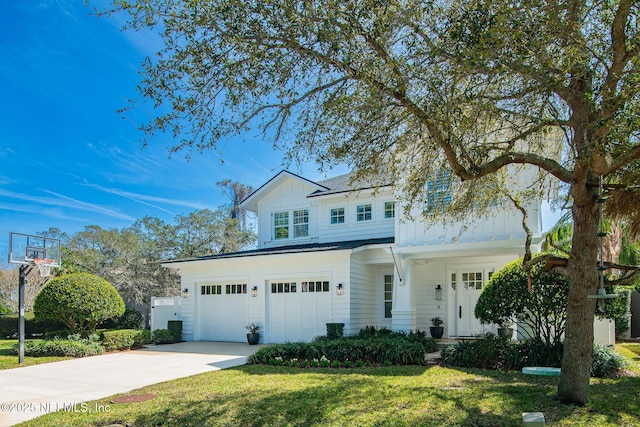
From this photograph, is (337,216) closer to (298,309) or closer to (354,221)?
(354,221)

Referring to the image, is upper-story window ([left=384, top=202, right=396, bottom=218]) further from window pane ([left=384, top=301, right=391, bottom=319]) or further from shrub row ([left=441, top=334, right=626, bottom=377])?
shrub row ([left=441, top=334, right=626, bottom=377])

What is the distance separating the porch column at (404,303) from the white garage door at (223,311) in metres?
5.78

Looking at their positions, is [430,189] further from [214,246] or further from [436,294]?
[214,246]

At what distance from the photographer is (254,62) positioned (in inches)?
271

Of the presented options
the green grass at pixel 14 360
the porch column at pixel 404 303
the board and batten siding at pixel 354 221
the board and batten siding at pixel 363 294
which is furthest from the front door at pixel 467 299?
the green grass at pixel 14 360

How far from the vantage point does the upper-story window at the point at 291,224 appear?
2033 cm

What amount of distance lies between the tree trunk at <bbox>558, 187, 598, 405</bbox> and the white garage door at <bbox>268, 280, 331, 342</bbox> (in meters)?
10.1

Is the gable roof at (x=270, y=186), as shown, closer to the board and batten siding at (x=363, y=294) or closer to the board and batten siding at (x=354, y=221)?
the board and batten siding at (x=354, y=221)

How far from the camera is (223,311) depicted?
1859cm

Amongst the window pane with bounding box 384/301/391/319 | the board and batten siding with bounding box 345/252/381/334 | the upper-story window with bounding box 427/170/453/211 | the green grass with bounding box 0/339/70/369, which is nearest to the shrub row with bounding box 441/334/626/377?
the upper-story window with bounding box 427/170/453/211

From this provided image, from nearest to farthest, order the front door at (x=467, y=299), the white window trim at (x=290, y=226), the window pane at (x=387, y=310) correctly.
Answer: the front door at (x=467, y=299) < the window pane at (x=387, y=310) < the white window trim at (x=290, y=226)

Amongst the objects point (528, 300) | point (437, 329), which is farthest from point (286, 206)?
point (528, 300)

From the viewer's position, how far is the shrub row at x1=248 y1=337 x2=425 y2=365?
36.4ft

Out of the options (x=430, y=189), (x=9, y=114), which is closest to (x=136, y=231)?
(x=9, y=114)
